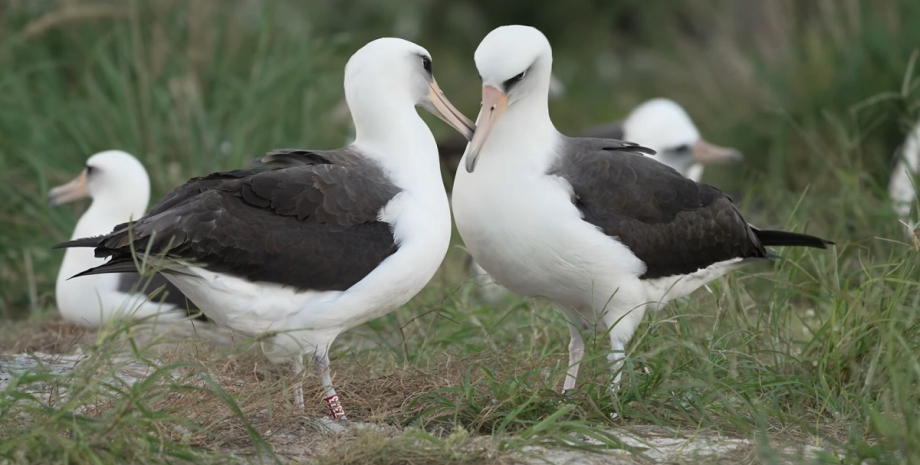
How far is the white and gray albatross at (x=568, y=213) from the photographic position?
4.22 m

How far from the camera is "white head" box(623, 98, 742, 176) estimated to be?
29.0 ft

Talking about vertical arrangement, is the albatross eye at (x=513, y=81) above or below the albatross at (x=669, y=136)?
above

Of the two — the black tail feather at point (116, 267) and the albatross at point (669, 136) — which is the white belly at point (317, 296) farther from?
the albatross at point (669, 136)

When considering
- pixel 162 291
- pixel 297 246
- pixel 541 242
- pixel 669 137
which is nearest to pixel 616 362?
pixel 541 242

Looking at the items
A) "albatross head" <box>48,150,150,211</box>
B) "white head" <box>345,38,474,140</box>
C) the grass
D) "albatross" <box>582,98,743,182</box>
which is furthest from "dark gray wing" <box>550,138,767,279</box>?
"albatross" <box>582,98,743,182</box>

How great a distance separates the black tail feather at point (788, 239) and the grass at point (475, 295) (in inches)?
5.4

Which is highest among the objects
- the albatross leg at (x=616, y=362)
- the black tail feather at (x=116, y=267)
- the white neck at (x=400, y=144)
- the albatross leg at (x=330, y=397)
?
the white neck at (x=400, y=144)

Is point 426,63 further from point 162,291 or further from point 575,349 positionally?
point 162,291

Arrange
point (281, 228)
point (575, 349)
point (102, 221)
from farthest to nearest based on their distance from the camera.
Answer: point (102, 221) → point (575, 349) → point (281, 228)

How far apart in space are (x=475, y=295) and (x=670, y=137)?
9.37 ft

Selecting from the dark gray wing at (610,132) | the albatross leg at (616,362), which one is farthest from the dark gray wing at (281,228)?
the dark gray wing at (610,132)

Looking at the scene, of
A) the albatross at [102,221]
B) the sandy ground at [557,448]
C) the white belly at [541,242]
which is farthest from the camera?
the albatross at [102,221]

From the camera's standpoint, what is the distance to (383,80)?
4.56m

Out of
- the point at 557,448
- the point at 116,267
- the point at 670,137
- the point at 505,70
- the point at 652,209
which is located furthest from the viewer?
the point at 670,137
